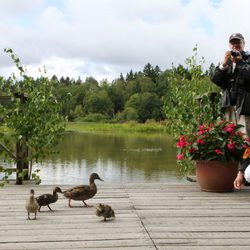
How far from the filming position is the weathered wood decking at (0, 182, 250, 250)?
11.3 ft

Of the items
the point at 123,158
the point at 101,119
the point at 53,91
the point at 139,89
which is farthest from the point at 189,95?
the point at 139,89

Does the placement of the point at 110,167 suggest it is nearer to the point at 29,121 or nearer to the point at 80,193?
the point at 29,121

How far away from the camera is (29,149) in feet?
22.4

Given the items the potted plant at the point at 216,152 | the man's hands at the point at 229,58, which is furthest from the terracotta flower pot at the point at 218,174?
the man's hands at the point at 229,58

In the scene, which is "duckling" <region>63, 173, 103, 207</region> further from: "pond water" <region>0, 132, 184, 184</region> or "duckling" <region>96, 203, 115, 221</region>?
"pond water" <region>0, 132, 184, 184</region>

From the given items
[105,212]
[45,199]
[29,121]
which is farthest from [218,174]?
[29,121]

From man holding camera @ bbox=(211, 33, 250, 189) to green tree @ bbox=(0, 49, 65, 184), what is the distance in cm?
238

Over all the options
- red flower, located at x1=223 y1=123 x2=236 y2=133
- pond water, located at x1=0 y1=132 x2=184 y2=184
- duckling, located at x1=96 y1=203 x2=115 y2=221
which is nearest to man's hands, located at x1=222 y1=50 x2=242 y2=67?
red flower, located at x1=223 y1=123 x2=236 y2=133

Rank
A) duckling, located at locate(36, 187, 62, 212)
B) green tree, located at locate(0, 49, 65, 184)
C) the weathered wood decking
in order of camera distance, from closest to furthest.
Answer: the weathered wood decking
duckling, located at locate(36, 187, 62, 212)
green tree, located at locate(0, 49, 65, 184)

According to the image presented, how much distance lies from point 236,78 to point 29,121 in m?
2.83

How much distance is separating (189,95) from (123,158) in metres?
13.8

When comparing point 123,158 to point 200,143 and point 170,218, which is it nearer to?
point 200,143

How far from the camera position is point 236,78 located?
226 inches

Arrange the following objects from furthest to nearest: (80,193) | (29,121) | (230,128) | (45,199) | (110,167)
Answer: (110,167)
(29,121)
(230,128)
(80,193)
(45,199)
